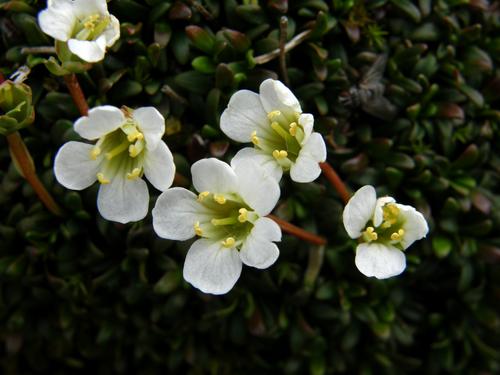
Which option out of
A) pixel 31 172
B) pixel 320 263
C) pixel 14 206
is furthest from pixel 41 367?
pixel 320 263

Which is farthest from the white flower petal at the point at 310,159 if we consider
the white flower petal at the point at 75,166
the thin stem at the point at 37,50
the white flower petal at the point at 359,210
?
the thin stem at the point at 37,50

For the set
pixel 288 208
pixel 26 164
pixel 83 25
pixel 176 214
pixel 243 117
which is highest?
pixel 83 25

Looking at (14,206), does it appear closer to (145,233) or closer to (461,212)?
(145,233)

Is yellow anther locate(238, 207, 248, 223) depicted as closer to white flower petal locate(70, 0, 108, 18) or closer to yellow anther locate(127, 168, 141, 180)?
yellow anther locate(127, 168, 141, 180)

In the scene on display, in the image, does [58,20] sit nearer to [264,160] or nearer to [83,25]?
[83,25]

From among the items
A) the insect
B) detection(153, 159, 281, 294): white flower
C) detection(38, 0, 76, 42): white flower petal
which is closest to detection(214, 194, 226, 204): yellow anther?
detection(153, 159, 281, 294): white flower

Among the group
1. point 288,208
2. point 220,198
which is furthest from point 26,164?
point 288,208
